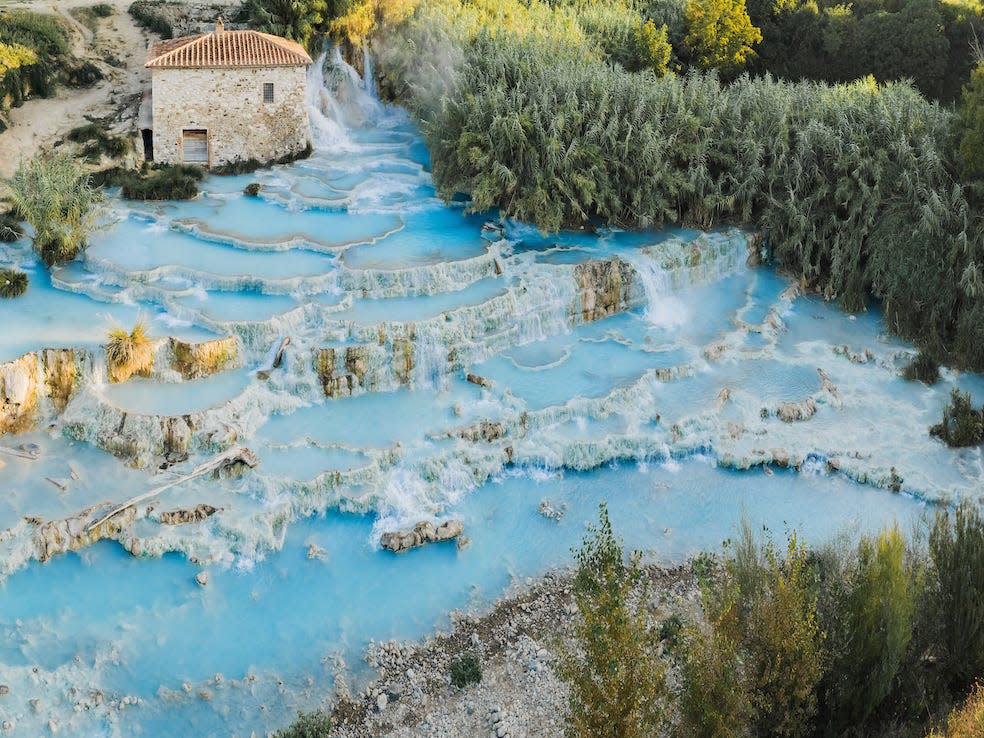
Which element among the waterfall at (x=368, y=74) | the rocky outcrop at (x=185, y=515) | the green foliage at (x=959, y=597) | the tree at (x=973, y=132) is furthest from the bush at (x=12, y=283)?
the tree at (x=973, y=132)

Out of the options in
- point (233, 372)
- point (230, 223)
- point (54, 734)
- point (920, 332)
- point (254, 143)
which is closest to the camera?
point (54, 734)

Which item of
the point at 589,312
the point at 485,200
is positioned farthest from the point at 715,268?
the point at 485,200

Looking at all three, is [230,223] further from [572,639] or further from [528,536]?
[572,639]

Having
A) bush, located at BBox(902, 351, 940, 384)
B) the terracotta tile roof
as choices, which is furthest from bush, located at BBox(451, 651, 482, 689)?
the terracotta tile roof

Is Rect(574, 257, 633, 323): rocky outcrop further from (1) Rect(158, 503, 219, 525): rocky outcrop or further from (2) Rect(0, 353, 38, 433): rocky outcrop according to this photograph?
(2) Rect(0, 353, 38, 433): rocky outcrop

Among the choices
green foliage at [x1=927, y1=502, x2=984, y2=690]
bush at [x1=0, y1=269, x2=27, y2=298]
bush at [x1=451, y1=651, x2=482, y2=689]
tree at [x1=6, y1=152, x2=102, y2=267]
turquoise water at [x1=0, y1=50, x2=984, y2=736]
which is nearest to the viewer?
green foliage at [x1=927, y1=502, x2=984, y2=690]

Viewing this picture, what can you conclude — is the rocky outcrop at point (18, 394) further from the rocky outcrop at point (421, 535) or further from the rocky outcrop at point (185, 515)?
the rocky outcrop at point (421, 535)

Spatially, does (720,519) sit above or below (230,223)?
below
